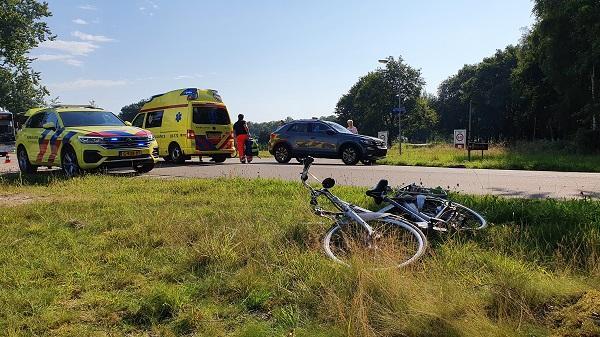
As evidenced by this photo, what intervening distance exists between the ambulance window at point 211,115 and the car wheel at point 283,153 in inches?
92.0

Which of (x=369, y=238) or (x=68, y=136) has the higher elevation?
(x=68, y=136)

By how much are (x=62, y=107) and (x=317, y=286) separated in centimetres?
1240

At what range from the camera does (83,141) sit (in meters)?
12.3

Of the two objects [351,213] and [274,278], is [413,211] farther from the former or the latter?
[274,278]

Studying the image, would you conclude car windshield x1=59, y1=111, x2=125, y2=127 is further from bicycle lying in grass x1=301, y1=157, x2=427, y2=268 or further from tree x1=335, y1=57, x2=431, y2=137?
tree x1=335, y1=57, x2=431, y2=137

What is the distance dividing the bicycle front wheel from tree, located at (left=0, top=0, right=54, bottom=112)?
4528cm

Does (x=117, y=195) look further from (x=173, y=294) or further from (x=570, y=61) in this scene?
(x=570, y=61)

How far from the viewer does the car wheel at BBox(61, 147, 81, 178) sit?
12539 mm

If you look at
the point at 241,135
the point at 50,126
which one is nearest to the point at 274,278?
the point at 50,126

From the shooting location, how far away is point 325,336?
328cm

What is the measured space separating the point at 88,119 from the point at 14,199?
4699 millimetres

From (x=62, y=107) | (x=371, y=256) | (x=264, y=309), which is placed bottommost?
(x=264, y=309)

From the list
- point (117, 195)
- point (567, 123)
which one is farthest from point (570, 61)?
point (117, 195)

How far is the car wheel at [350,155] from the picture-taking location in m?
17.9
